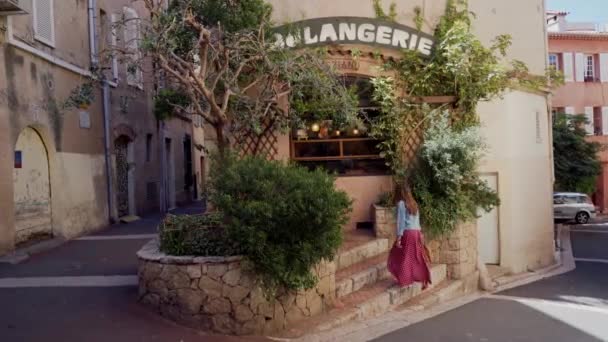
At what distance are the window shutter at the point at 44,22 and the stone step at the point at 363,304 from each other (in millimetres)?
7116

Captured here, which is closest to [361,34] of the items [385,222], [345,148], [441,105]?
[441,105]

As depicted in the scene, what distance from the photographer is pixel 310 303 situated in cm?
655

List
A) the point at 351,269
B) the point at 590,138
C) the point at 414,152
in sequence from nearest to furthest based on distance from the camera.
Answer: the point at 351,269 → the point at 414,152 → the point at 590,138

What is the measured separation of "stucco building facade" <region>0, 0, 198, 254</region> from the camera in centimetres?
906

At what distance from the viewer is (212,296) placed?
5934 mm

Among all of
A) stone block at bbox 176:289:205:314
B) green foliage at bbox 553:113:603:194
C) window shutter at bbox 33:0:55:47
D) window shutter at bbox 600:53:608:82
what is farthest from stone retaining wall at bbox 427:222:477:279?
window shutter at bbox 600:53:608:82

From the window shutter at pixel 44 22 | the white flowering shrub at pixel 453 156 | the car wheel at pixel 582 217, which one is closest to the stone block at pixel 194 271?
the white flowering shrub at pixel 453 156

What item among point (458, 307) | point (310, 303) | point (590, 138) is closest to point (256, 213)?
point (310, 303)

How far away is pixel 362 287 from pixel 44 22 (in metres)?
7.42

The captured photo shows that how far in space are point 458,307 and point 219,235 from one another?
152 inches

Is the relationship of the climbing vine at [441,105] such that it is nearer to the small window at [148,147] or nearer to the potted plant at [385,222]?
the potted plant at [385,222]

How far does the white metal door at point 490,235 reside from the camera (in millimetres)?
12586

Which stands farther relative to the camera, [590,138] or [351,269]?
[590,138]

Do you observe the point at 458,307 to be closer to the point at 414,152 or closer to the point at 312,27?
the point at 414,152
